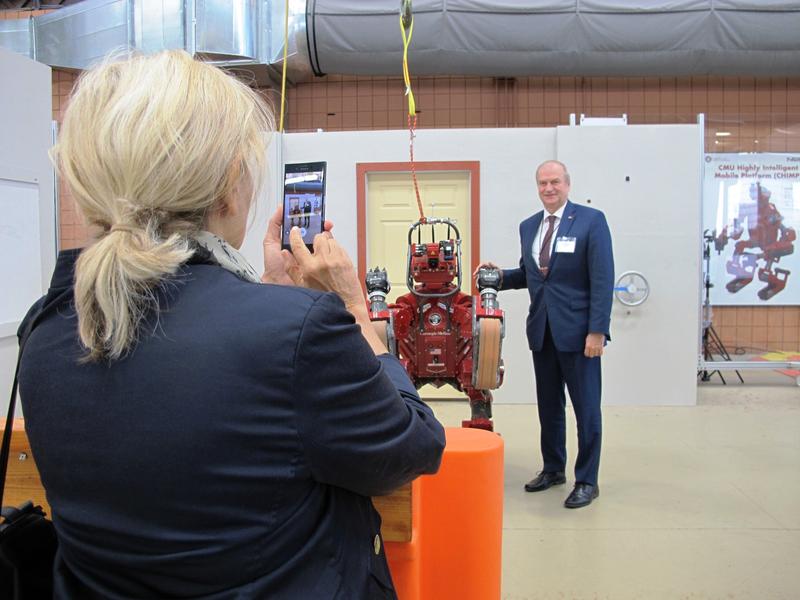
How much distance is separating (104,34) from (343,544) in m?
6.51

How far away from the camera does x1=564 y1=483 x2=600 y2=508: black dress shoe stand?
329 centimetres

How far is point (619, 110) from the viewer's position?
278 inches

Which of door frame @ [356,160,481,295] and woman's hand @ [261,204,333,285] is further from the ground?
door frame @ [356,160,481,295]

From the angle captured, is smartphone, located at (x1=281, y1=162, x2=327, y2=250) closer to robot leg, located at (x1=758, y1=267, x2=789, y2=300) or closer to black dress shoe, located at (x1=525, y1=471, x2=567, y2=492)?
black dress shoe, located at (x1=525, y1=471, x2=567, y2=492)

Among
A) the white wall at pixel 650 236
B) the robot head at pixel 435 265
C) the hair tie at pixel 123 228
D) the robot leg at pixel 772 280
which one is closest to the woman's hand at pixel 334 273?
the hair tie at pixel 123 228

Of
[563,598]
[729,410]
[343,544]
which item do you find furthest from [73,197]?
[729,410]

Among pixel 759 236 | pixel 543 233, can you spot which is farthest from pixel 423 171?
pixel 759 236

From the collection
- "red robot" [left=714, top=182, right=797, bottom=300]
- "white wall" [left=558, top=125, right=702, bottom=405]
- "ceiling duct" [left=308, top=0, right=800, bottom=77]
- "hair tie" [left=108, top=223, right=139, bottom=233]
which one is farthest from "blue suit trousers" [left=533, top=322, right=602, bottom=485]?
"red robot" [left=714, top=182, right=797, bottom=300]

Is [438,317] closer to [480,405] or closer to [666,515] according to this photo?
[480,405]

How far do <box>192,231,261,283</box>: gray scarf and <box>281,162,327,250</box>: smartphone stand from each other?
458 millimetres

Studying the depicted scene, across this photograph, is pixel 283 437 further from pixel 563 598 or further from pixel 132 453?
pixel 563 598

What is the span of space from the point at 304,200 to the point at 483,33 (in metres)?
5.05

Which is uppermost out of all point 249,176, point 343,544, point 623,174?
point 623,174

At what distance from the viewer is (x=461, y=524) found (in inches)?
70.4
